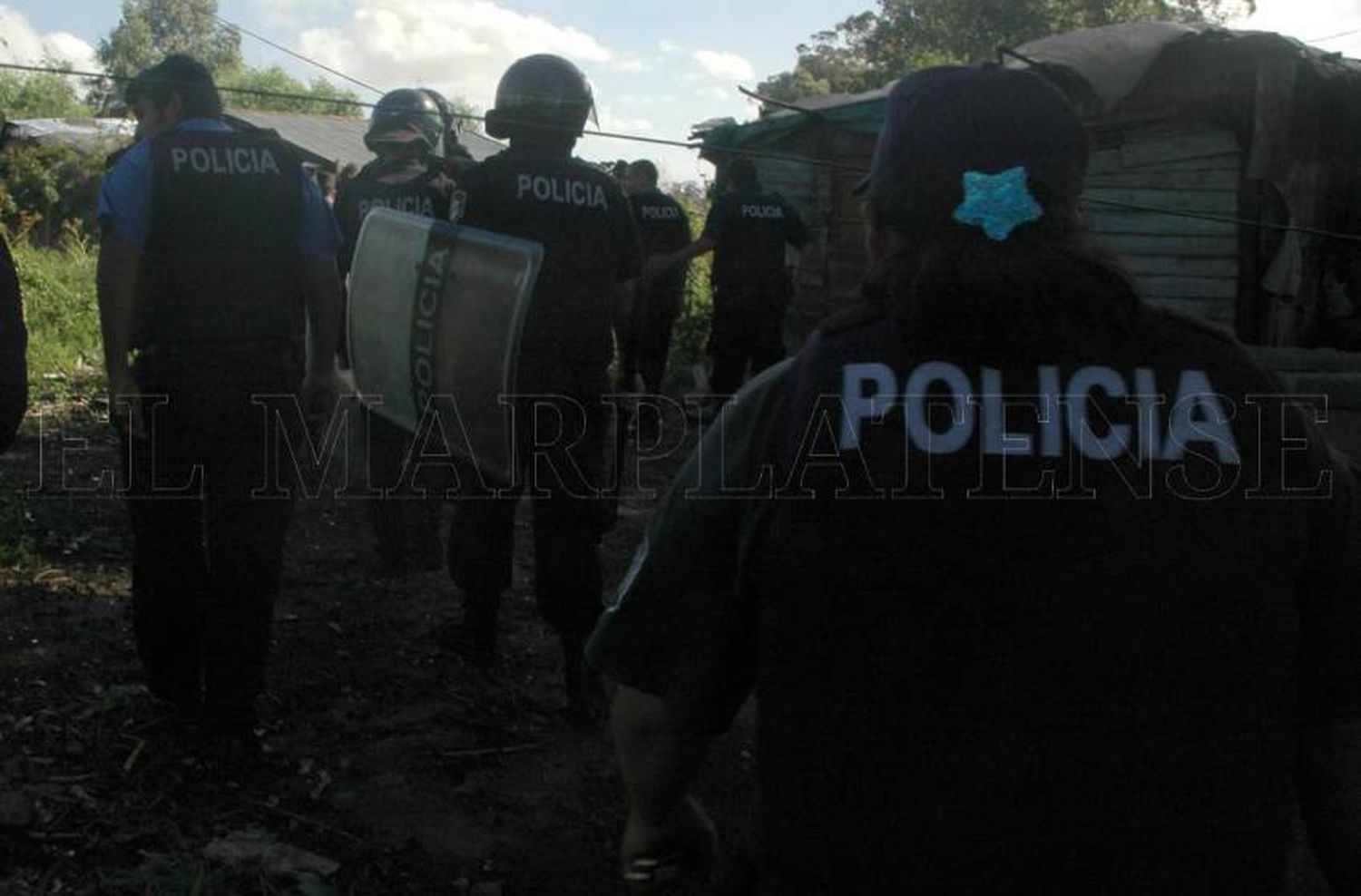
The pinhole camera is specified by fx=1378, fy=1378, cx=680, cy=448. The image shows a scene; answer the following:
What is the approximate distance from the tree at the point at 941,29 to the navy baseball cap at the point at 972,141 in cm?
3218

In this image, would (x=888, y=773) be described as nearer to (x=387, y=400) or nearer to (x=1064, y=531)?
(x=1064, y=531)

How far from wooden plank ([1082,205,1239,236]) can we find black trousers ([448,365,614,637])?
19.0ft

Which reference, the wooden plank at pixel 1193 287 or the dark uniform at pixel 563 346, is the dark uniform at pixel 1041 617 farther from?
the wooden plank at pixel 1193 287

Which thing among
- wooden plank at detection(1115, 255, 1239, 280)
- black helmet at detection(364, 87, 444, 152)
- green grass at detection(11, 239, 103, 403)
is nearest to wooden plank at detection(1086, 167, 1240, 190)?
wooden plank at detection(1115, 255, 1239, 280)

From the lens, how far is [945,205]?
1.27 metres

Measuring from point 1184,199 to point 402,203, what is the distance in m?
6.04

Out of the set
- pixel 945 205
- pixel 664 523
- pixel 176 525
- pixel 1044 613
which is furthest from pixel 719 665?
pixel 176 525

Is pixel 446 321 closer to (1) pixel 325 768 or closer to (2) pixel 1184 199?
(1) pixel 325 768

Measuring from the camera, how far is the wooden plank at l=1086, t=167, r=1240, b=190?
9086mm

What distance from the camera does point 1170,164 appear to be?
30.6 feet

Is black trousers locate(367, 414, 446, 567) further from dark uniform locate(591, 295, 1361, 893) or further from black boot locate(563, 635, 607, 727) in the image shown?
dark uniform locate(591, 295, 1361, 893)

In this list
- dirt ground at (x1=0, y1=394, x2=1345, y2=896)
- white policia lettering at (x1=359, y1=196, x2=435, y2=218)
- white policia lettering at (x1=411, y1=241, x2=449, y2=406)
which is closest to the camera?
dirt ground at (x1=0, y1=394, x2=1345, y2=896)

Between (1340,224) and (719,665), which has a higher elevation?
(1340,224)

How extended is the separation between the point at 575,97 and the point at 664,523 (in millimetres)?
2854
